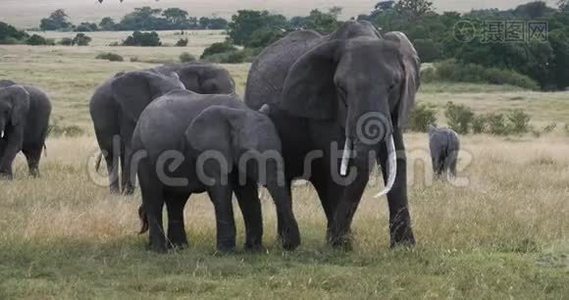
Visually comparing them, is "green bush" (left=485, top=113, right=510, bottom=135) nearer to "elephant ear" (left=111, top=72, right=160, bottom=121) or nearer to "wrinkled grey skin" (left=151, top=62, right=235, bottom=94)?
"wrinkled grey skin" (left=151, top=62, right=235, bottom=94)

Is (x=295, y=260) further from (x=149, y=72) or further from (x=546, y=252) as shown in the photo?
(x=149, y=72)

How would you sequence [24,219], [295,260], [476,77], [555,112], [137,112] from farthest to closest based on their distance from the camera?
1. [476,77]
2. [555,112]
3. [137,112]
4. [24,219]
5. [295,260]

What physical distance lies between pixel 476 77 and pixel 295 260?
52019 mm

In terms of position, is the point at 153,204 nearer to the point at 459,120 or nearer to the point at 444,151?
the point at 444,151

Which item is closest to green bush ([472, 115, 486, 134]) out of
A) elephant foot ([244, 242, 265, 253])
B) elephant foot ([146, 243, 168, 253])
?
elephant foot ([146, 243, 168, 253])

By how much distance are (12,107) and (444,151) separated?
7274mm

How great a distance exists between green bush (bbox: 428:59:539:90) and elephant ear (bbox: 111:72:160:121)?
46.3 m

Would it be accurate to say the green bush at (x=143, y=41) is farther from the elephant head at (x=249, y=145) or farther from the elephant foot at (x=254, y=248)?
the elephant head at (x=249, y=145)

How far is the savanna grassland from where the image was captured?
8.19 m

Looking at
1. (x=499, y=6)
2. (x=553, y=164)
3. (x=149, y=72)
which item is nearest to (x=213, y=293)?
(x=149, y=72)

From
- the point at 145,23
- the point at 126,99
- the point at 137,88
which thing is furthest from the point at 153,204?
the point at 145,23

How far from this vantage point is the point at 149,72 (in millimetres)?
13586

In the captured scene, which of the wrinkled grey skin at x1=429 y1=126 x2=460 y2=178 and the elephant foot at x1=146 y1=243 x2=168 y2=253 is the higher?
the elephant foot at x1=146 y1=243 x2=168 y2=253

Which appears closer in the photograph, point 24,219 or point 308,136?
point 308,136
